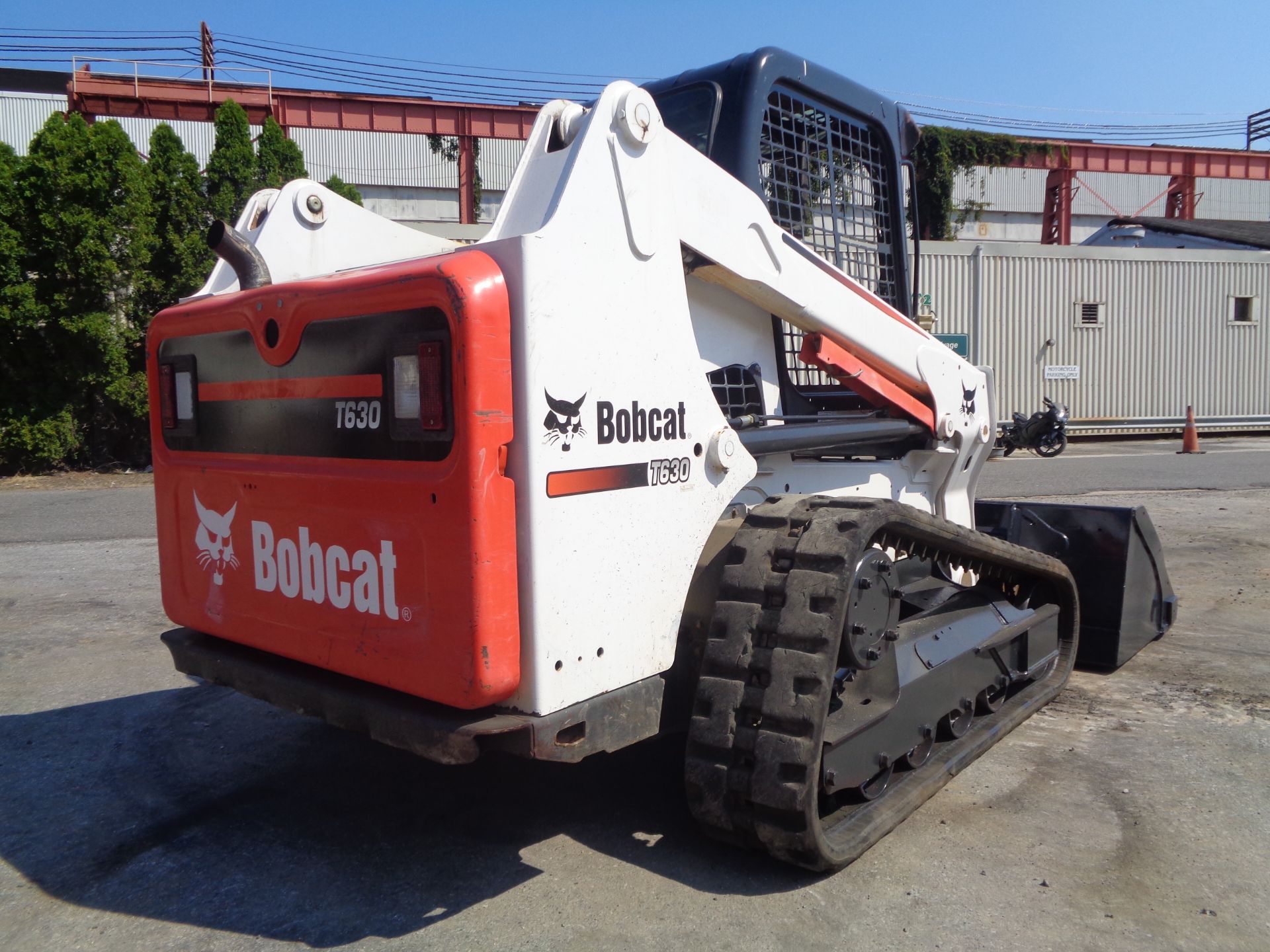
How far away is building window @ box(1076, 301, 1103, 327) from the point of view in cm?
2039

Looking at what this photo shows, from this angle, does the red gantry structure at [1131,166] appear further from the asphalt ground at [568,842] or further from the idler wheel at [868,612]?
the idler wheel at [868,612]

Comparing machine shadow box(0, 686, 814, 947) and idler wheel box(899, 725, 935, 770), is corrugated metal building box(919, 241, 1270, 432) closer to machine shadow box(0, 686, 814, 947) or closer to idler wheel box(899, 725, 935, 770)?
idler wheel box(899, 725, 935, 770)

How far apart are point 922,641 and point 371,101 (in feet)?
78.6

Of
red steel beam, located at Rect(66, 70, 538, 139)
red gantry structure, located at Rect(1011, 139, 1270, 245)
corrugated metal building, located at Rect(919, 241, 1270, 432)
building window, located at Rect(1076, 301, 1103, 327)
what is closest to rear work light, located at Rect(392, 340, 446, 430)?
corrugated metal building, located at Rect(919, 241, 1270, 432)

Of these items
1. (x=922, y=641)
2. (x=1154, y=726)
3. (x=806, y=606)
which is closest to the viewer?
(x=806, y=606)

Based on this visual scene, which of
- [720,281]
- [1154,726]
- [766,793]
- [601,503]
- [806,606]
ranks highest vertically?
[720,281]

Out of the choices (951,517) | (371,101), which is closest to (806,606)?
(951,517)

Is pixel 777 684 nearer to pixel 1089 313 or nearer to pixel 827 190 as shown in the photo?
pixel 827 190

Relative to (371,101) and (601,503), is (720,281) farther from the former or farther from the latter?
(371,101)

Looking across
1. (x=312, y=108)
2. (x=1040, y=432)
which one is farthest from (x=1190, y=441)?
(x=312, y=108)

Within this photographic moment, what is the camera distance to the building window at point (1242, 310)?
21234mm

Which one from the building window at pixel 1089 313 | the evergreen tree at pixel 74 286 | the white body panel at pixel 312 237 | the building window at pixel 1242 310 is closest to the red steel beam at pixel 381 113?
the evergreen tree at pixel 74 286

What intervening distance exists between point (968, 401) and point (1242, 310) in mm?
20770

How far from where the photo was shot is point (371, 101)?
955 inches
